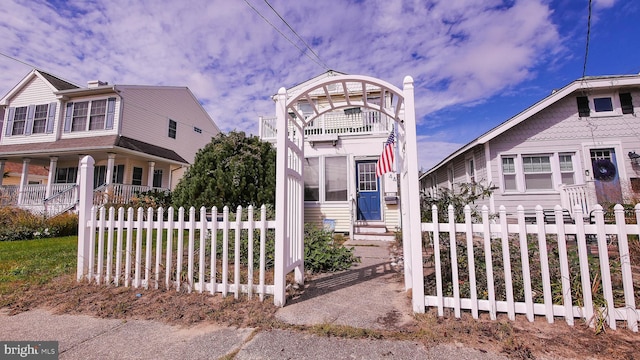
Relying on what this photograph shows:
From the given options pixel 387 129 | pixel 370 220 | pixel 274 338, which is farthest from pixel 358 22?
pixel 274 338

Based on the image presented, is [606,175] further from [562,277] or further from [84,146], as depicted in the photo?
[84,146]

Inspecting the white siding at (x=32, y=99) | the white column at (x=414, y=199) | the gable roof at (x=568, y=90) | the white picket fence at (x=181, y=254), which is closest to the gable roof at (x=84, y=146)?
the white siding at (x=32, y=99)

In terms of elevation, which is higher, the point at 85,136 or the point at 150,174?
the point at 85,136

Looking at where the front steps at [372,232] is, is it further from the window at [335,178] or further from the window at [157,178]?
the window at [157,178]

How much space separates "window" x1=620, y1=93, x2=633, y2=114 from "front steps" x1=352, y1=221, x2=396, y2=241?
8.08 metres

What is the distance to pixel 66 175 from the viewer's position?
1434cm

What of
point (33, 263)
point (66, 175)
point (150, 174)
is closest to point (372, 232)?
point (33, 263)

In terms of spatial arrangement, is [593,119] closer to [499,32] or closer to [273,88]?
[499,32]

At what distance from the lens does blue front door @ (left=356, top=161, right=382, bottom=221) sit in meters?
8.99

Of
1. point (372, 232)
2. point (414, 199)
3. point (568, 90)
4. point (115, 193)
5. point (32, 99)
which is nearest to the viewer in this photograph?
point (414, 199)

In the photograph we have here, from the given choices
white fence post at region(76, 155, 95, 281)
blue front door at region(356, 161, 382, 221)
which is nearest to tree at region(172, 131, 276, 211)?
white fence post at region(76, 155, 95, 281)

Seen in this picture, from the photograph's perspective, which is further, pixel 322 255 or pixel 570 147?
pixel 570 147

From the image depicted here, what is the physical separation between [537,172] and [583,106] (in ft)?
8.48

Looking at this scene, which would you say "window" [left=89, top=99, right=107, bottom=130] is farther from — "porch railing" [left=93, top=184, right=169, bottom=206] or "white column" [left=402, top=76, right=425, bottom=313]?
"white column" [left=402, top=76, right=425, bottom=313]
